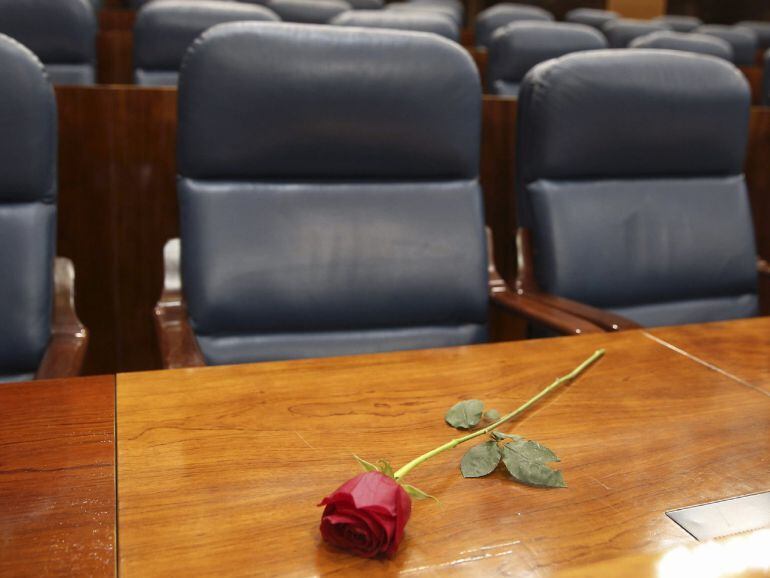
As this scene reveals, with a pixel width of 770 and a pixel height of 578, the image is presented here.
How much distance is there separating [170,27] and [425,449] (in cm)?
204

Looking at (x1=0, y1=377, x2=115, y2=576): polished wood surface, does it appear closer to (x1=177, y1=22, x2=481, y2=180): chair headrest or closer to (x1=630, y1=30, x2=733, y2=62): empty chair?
(x1=177, y1=22, x2=481, y2=180): chair headrest

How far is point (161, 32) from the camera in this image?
232 cm

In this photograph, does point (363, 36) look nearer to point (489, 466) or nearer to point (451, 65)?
point (451, 65)

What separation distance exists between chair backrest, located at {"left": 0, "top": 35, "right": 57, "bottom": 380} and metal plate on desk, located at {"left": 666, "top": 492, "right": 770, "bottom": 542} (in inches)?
29.9

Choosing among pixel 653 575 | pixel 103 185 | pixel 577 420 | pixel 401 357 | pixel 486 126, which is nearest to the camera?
pixel 653 575

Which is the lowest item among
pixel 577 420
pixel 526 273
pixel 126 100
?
pixel 526 273

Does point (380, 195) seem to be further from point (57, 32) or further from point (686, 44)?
point (686, 44)

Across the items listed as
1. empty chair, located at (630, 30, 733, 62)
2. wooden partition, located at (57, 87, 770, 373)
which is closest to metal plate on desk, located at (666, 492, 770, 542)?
wooden partition, located at (57, 87, 770, 373)

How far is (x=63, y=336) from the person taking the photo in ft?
3.20

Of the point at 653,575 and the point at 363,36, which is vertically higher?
the point at 363,36

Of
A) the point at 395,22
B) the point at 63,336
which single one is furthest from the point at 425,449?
the point at 395,22

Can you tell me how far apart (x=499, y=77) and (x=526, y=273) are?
1.74 meters

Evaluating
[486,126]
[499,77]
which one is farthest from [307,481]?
[499,77]

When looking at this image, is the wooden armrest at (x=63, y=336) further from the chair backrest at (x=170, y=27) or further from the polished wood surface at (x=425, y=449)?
the chair backrest at (x=170, y=27)
